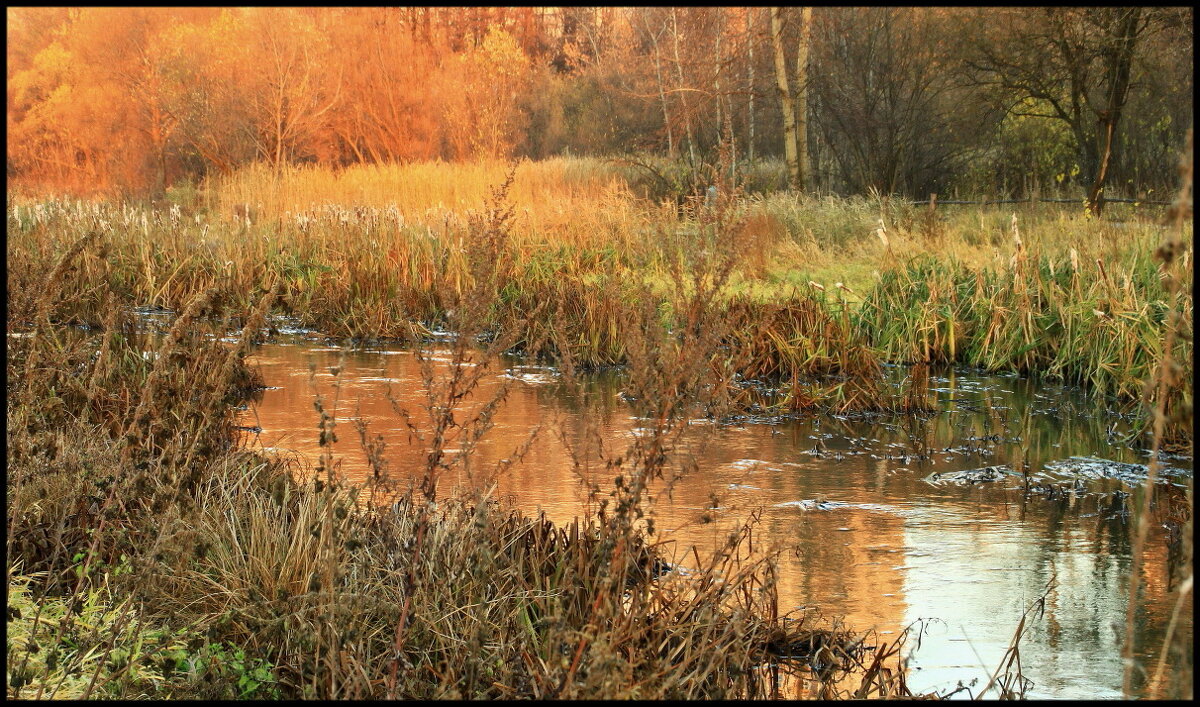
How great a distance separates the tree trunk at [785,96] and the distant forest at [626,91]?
0.17ft

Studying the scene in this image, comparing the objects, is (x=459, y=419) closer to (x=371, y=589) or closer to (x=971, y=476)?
(x=971, y=476)

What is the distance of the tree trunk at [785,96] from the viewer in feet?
61.1

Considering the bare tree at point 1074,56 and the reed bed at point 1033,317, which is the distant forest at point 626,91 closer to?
the bare tree at point 1074,56

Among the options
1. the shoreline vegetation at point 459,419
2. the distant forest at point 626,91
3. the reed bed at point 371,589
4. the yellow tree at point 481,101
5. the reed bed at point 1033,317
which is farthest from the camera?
the yellow tree at point 481,101

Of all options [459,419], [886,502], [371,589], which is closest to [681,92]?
[459,419]

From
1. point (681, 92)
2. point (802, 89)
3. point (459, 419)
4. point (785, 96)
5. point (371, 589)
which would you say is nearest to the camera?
point (371, 589)

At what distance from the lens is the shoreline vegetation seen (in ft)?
10.1

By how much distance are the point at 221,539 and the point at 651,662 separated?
64.9 inches

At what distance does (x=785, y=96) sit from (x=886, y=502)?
14.0m

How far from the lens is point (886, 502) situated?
5.88 m

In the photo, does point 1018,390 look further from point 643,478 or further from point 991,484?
point 643,478

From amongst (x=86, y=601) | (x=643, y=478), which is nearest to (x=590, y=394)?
(x=86, y=601)

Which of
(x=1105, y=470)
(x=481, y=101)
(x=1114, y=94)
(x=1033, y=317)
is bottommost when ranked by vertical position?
(x=1105, y=470)

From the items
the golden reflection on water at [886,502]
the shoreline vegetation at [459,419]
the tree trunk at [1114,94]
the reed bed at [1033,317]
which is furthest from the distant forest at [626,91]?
the golden reflection on water at [886,502]
